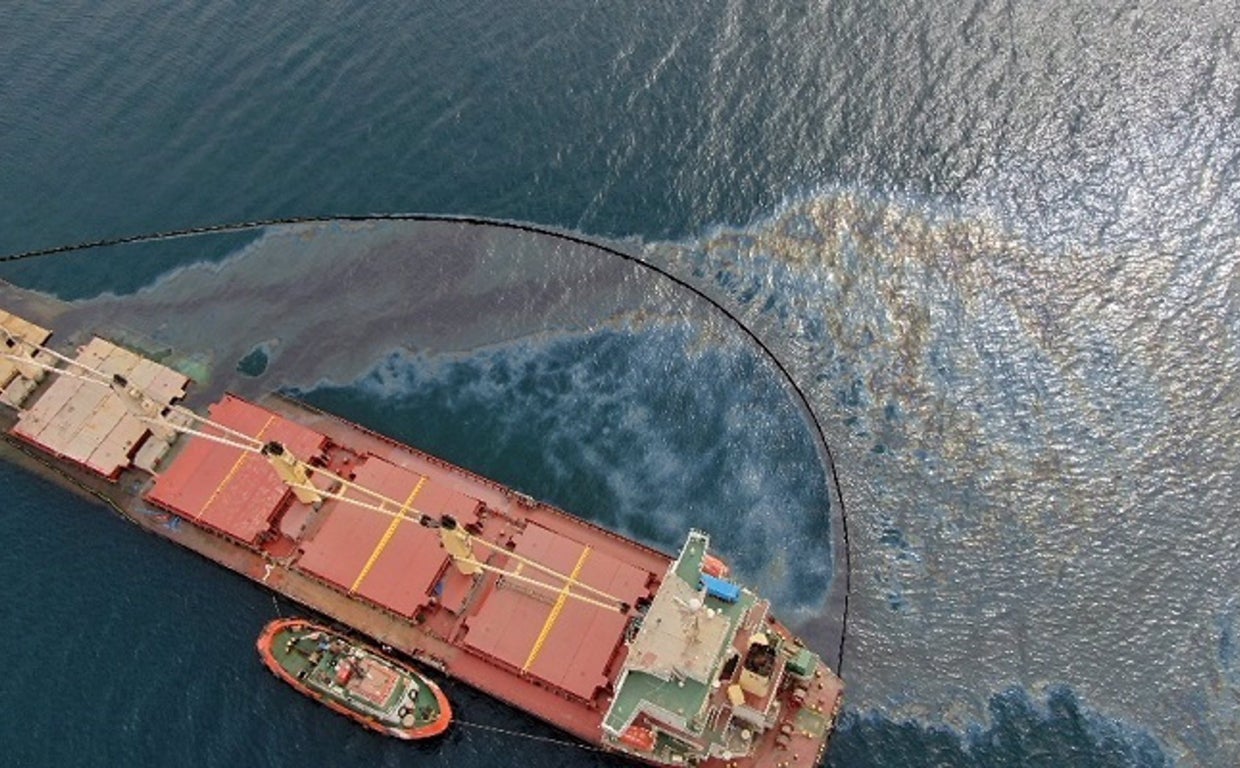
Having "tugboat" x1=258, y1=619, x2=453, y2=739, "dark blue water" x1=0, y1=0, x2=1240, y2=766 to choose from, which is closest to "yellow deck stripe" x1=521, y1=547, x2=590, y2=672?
"dark blue water" x1=0, y1=0, x2=1240, y2=766

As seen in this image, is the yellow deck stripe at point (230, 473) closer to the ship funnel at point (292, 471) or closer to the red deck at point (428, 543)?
the red deck at point (428, 543)

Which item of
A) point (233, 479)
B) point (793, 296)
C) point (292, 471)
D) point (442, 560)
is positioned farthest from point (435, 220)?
point (442, 560)

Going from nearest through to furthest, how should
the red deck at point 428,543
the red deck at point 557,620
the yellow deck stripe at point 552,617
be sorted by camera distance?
the red deck at point 557,620 < the yellow deck stripe at point 552,617 < the red deck at point 428,543

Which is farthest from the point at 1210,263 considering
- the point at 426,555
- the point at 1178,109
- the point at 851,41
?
the point at 426,555

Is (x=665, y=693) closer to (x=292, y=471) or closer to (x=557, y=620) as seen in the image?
(x=557, y=620)

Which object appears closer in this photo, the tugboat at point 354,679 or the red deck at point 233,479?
the tugboat at point 354,679

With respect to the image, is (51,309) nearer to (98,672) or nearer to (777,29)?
(98,672)

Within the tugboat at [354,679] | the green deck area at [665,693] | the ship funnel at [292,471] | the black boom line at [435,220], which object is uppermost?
the black boom line at [435,220]

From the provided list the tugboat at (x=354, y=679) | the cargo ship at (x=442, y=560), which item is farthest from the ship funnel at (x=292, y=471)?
the tugboat at (x=354, y=679)
